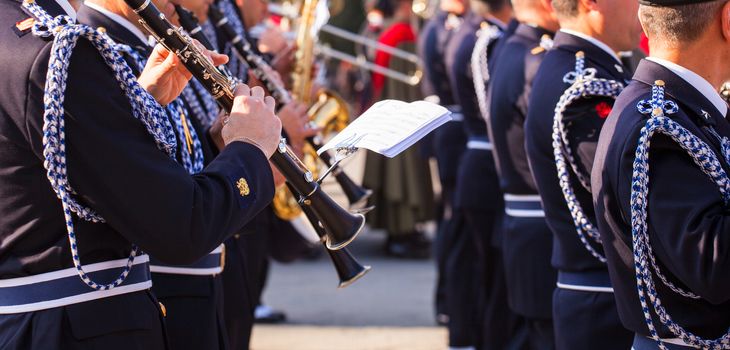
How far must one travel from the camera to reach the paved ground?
6.07m

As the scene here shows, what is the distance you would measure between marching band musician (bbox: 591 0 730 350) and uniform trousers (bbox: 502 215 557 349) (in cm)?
131

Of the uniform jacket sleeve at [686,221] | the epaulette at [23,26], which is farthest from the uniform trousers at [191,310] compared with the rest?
the uniform jacket sleeve at [686,221]

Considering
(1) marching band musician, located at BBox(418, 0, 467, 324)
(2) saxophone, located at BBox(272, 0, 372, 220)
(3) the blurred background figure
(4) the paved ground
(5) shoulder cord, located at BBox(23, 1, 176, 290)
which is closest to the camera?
(5) shoulder cord, located at BBox(23, 1, 176, 290)

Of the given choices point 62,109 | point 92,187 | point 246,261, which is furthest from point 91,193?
point 246,261

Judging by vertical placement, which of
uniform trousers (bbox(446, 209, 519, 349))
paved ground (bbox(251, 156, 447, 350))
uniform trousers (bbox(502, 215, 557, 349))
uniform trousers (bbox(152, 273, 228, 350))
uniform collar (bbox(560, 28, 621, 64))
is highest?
uniform collar (bbox(560, 28, 621, 64))

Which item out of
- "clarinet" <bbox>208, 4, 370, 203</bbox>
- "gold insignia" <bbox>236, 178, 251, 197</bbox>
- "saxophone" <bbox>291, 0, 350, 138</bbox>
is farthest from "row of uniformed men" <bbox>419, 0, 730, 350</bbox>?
"gold insignia" <bbox>236, 178, 251, 197</bbox>

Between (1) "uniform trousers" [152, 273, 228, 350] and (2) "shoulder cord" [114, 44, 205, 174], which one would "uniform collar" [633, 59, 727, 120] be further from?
(1) "uniform trousers" [152, 273, 228, 350]

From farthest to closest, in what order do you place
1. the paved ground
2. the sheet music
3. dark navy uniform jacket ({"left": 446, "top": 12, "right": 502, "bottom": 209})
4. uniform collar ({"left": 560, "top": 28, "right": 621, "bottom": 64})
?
the paved ground
dark navy uniform jacket ({"left": 446, "top": 12, "right": 502, "bottom": 209})
uniform collar ({"left": 560, "top": 28, "right": 621, "bottom": 64})
the sheet music

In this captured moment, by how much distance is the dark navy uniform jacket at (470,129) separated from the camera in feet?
17.8

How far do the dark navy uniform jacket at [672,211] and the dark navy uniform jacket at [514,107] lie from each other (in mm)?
1488

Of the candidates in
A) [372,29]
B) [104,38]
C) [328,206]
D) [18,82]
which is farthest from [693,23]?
[372,29]

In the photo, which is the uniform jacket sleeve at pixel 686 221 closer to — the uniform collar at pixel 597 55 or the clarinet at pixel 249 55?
the uniform collar at pixel 597 55

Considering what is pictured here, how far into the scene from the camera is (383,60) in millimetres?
8164

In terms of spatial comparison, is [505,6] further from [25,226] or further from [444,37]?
[25,226]
